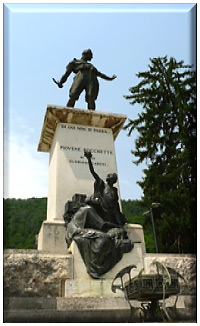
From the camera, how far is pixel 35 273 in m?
7.41

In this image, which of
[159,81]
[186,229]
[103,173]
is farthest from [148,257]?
[159,81]

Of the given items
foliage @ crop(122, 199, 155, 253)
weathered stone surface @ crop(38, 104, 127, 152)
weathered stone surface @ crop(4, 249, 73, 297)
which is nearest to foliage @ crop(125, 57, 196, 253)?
foliage @ crop(122, 199, 155, 253)

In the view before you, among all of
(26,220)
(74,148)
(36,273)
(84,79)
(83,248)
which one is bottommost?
(36,273)

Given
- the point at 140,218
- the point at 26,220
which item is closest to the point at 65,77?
the point at 26,220

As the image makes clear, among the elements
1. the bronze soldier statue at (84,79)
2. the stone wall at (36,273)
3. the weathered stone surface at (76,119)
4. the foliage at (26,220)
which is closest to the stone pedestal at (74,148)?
the weathered stone surface at (76,119)

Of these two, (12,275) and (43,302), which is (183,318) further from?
(12,275)

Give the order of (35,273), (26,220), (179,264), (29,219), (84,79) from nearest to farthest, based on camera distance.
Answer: (35,273), (179,264), (84,79), (26,220), (29,219)

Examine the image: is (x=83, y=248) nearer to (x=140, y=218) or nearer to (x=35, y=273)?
(x=35, y=273)

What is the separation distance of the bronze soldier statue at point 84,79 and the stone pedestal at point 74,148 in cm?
98

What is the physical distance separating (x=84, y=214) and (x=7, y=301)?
2498 mm

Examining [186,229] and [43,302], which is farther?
[186,229]

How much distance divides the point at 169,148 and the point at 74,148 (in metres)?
9.58

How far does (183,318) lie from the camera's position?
5.43 m

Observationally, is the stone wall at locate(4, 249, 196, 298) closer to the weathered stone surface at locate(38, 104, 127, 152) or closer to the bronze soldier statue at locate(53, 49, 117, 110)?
A: the weathered stone surface at locate(38, 104, 127, 152)
